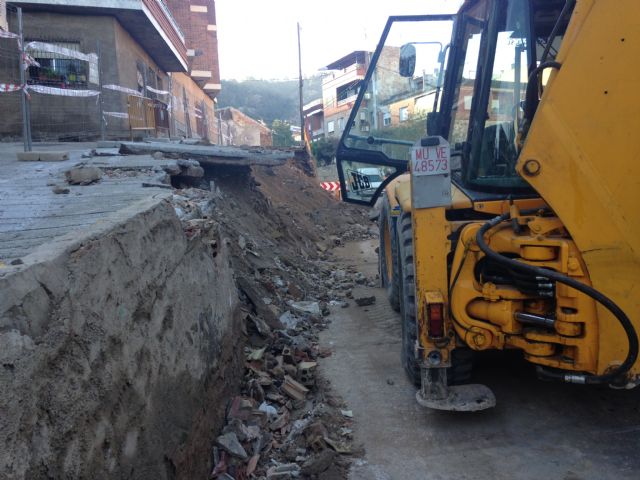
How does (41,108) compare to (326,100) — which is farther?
(326,100)

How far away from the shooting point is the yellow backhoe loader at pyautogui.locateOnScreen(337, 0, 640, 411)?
2904 millimetres

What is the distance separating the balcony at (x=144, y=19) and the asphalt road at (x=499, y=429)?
12.4m

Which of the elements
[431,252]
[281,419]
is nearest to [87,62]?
[281,419]

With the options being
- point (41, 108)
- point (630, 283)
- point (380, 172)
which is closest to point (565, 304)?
point (630, 283)

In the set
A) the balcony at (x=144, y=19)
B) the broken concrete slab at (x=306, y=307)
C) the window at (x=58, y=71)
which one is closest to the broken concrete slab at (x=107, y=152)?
the broken concrete slab at (x=306, y=307)

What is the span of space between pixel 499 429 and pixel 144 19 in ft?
48.0

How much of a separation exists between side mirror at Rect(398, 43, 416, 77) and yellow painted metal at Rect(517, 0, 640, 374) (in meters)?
2.13

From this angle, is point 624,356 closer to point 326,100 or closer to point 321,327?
point 321,327

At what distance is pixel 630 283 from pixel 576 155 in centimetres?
76

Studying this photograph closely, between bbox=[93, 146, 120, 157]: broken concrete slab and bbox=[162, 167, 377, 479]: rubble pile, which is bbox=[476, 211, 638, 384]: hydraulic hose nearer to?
bbox=[162, 167, 377, 479]: rubble pile

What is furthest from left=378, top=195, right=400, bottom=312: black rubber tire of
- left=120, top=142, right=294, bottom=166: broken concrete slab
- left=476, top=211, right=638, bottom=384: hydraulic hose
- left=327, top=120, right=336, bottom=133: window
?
left=327, top=120, right=336, bottom=133: window

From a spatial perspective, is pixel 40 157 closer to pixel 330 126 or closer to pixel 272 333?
pixel 272 333

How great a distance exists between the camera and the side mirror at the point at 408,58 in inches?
196

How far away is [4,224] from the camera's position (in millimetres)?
3297
